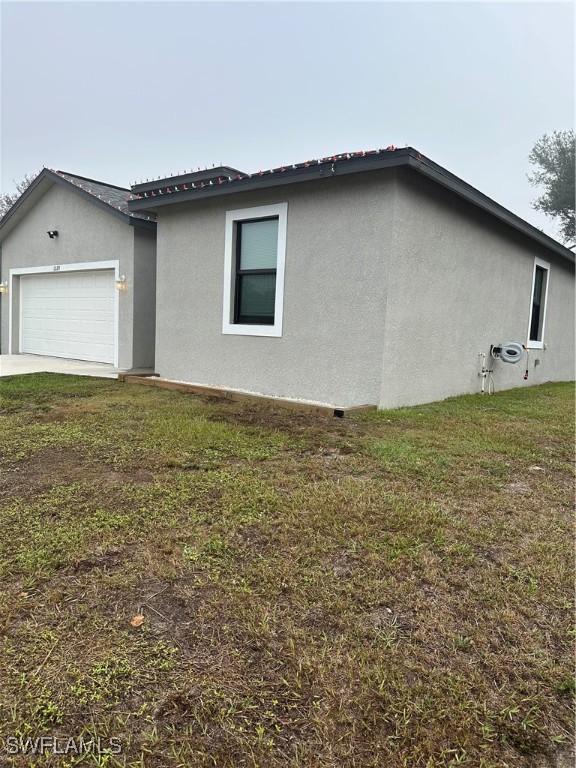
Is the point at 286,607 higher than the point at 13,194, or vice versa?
the point at 13,194

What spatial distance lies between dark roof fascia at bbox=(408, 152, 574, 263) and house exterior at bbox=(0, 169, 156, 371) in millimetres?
5675

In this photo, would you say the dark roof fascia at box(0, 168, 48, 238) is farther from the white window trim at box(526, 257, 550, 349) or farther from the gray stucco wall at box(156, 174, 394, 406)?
the white window trim at box(526, 257, 550, 349)

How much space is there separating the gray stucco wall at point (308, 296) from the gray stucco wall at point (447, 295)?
27 centimetres

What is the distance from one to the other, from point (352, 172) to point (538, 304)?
21.9 ft

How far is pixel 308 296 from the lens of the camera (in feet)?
21.2

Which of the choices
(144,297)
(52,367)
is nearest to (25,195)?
(144,297)

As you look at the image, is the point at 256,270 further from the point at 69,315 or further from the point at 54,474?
Result: the point at 69,315

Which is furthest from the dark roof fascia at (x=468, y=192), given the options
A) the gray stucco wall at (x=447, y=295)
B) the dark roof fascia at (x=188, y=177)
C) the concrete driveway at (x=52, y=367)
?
the concrete driveway at (x=52, y=367)

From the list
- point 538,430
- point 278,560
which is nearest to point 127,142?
point 538,430

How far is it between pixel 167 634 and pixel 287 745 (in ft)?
2.06

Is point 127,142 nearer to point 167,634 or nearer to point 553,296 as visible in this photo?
point 553,296

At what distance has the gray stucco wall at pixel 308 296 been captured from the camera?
595cm

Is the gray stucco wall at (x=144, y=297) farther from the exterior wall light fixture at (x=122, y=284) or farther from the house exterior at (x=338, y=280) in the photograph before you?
the house exterior at (x=338, y=280)

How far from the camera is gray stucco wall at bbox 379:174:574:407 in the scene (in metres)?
6.05
